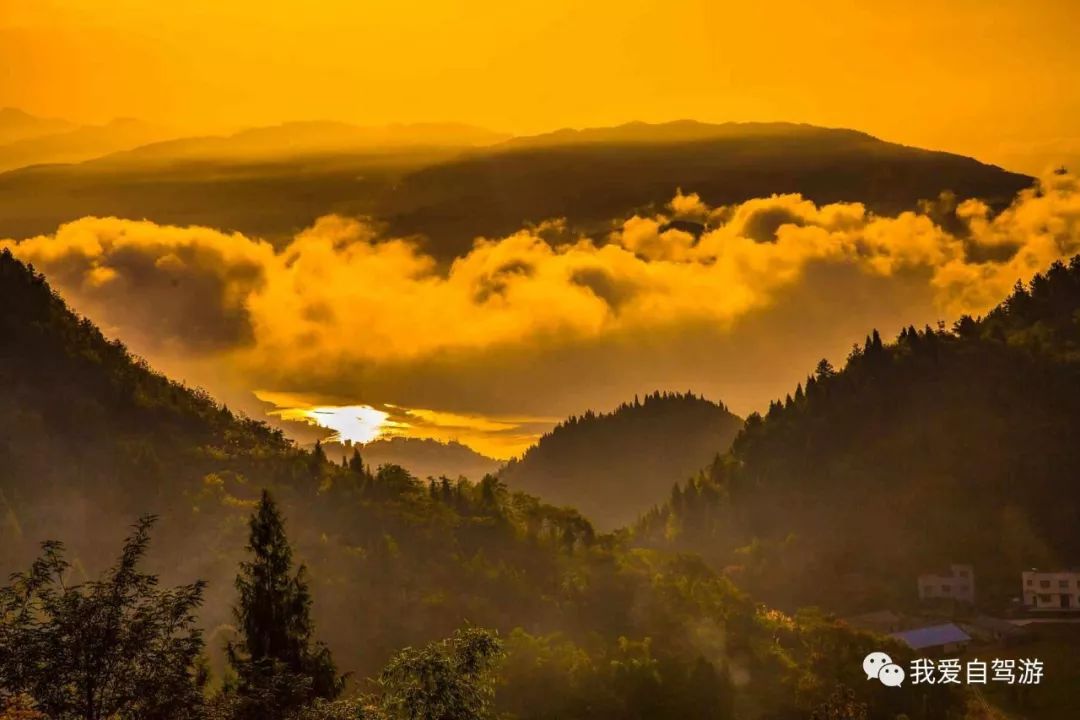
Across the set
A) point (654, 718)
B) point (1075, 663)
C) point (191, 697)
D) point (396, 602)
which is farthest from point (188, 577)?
point (191, 697)

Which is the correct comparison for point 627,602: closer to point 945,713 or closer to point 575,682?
point 575,682

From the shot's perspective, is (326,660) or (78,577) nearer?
(326,660)

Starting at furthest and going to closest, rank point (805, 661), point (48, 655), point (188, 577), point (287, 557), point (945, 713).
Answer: point (188, 577), point (805, 661), point (945, 713), point (287, 557), point (48, 655)

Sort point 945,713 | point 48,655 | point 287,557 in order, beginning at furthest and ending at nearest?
point 945,713 < point 287,557 < point 48,655

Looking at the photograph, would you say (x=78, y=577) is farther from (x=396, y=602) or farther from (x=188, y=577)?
(x=396, y=602)

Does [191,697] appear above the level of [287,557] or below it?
below

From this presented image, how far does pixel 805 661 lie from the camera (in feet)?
595

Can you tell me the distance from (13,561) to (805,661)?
95879mm

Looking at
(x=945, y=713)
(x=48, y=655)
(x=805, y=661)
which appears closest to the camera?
(x=48, y=655)

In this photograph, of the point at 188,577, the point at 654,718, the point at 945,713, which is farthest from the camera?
the point at 188,577

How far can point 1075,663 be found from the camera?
624 ft

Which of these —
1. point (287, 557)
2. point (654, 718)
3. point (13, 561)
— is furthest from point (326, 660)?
point (13, 561)

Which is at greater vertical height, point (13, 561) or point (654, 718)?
point (13, 561)

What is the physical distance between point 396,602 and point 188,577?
91.4ft
